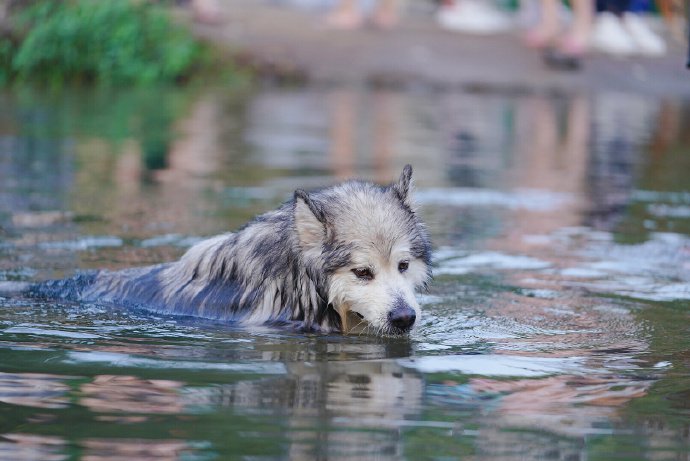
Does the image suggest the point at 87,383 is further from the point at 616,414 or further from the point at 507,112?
the point at 507,112

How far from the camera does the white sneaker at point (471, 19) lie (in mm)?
25016

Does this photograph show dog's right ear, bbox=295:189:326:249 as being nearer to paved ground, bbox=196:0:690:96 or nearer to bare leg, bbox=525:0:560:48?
paved ground, bbox=196:0:690:96

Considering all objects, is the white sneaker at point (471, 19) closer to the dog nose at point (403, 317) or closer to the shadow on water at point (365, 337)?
the shadow on water at point (365, 337)

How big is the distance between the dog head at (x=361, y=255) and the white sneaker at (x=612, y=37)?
17456 millimetres

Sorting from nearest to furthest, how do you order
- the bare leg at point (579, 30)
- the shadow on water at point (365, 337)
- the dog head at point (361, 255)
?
1. the shadow on water at point (365, 337)
2. the dog head at point (361, 255)
3. the bare leg at point (579, 30)

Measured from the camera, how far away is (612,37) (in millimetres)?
23625

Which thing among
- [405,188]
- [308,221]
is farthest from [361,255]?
[405,188]

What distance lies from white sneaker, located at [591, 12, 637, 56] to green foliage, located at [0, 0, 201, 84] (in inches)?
302

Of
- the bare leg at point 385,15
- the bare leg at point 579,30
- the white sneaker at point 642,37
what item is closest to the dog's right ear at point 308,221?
the bare leg at point 579,30

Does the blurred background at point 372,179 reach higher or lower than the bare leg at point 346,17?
lower

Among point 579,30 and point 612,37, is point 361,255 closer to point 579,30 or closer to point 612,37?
point 579,30

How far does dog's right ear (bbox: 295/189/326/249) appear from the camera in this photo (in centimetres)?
698

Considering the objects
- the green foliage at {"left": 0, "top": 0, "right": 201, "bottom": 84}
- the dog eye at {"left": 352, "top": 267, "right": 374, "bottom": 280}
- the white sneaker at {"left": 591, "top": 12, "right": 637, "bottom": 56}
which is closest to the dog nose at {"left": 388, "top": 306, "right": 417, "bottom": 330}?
the dog eye at {"left": 352, "top": 267, "right": 374, "bottom": 280}

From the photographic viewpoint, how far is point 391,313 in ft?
22.5
